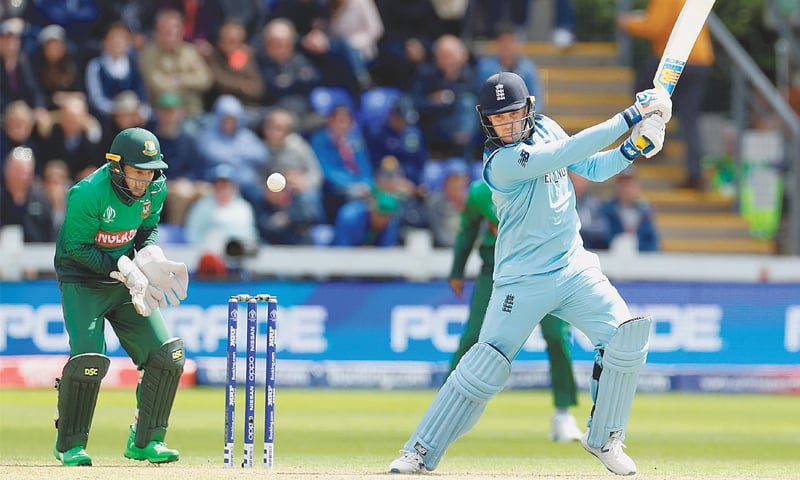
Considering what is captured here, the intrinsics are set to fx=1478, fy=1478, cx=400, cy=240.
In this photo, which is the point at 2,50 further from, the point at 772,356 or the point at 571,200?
the point at 571,200

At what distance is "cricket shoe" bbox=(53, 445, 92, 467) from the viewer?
771 cm

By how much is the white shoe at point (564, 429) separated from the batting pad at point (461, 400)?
2.90 metres

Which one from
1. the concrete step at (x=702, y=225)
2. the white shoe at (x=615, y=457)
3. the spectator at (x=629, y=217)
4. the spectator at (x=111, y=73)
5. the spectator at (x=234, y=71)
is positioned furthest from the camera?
the concrete step at (x=702, y=225)

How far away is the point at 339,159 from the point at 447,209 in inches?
55.0

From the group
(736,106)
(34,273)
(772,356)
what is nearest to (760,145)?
(736,106)

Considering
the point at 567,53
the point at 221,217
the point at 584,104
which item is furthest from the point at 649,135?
the point at 567,53

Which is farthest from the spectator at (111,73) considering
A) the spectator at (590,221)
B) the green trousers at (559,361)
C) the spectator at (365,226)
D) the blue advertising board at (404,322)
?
the green trousers at (559,361)

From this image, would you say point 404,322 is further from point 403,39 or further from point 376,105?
point 403,39

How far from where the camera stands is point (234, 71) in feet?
53.8

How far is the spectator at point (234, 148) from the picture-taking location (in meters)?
15.3

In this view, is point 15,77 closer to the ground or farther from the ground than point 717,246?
farther from the ground

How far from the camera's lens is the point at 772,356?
14.4 m

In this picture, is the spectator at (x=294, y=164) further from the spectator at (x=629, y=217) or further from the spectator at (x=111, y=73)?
the spectator at (x=629, y=217)

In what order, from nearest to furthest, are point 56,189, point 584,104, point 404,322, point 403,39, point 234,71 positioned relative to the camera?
point 404,322 < point 56,189 < point 234,71 < point 403,39 < point 584,104
